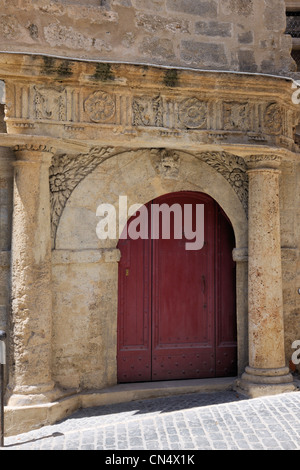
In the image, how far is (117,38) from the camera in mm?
5289

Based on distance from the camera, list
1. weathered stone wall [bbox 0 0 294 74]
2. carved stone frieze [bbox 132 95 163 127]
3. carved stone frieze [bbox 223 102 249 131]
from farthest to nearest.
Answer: carved stone frieze [bbox 223 102 249 131], carved stone frieze [bbox 132 95 163 127], weathered stone wall [bbox 0 0 294 74]

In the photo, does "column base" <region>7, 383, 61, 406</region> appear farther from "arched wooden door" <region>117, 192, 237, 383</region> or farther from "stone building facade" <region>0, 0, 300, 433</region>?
"arched wooden door" <region>117, 192, 237, 383</region>

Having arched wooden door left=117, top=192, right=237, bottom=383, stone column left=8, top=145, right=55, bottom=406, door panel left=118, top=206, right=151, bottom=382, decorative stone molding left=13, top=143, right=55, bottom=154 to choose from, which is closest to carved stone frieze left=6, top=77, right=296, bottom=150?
decorative stone molding left=13, top=143, right=55, bottom=154

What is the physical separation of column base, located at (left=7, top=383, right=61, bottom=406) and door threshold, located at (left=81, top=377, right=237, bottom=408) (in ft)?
1.59

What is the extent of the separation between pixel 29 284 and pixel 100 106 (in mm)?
1930

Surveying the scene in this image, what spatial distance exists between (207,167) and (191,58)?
1.22m

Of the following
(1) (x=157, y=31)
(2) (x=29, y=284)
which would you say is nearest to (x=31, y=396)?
(2) (x=29, y=284)

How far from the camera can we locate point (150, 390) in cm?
555

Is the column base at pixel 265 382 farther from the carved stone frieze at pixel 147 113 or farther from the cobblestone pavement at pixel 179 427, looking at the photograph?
the carved stone frieze at pixel 147 113

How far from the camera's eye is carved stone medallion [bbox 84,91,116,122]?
5066 millimetres

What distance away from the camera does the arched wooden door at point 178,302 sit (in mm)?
5773

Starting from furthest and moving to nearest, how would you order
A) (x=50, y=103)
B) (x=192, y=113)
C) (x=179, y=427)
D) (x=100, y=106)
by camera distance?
(x=192, y=113) → (x=100, y=106) → (x=50, y=103) → (x=179, y=427)

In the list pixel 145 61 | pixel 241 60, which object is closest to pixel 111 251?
pixel 145 61

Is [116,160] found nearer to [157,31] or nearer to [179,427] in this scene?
[157,31]
